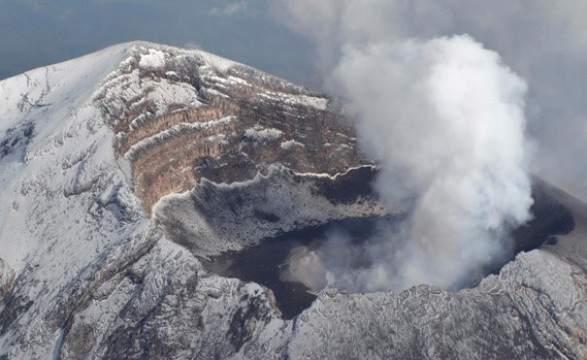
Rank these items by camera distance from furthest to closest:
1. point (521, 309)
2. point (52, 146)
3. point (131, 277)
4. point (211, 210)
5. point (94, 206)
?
point (211, 210)
point (52, 146)
point (94, 206)
point (131, 277)
point (521, 309)

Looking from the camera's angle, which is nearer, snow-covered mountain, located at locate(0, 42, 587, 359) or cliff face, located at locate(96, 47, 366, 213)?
snow-covered mountain, located at locate(0, 42, 587, 359)

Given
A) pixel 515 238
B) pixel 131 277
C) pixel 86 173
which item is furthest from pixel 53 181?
pixel 515 238

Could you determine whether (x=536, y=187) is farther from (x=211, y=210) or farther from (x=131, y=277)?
(x=131, y=277)

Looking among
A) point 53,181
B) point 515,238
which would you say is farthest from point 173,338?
point 515,238

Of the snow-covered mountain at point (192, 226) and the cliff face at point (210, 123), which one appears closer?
the snow-covered mountain at point (192, 226)

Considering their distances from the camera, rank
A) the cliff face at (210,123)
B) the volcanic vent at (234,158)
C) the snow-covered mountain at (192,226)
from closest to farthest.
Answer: the snow-covered mountain at (192,226) < the volcanic vent at (234,158) < the cliff face at (210,123)

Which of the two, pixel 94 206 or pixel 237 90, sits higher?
pixel 237 90

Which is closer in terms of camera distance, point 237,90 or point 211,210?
point 211,210

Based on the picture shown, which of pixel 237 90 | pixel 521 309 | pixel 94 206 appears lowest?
pixel 521 309

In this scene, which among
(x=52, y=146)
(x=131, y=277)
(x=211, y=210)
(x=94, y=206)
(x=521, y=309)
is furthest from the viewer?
(x=211, y=210)
